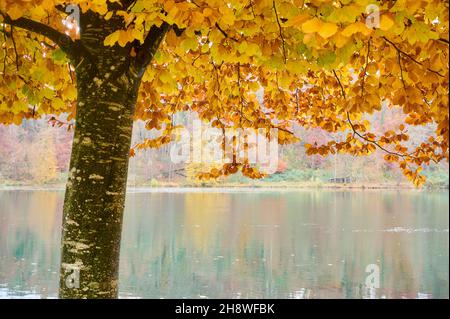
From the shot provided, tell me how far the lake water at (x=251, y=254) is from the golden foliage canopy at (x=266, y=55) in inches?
354

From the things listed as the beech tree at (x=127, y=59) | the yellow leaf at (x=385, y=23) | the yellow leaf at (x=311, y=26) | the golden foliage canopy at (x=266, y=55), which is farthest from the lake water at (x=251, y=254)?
the yellow leaf at (x=311, y=26)

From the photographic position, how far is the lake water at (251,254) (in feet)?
55.2

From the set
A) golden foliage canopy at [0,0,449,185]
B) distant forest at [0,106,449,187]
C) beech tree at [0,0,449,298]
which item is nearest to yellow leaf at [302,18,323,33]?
golden foliage canopy at [0,0,449,185]

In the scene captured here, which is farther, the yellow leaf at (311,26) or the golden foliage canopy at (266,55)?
the golden foliage canopy at (266,55)

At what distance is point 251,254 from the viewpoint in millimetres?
21750

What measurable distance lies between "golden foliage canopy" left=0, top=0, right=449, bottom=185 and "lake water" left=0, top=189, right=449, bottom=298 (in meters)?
9.00

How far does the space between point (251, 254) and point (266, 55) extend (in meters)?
17.8

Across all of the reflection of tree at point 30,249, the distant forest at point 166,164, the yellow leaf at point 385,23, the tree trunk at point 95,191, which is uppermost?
the distant forest at point 166,164

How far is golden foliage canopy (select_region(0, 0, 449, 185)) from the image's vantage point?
3.48 meters

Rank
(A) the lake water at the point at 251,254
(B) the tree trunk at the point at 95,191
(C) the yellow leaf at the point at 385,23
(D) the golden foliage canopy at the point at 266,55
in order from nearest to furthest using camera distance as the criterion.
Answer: (C) the yellow leaf at the point at 385,23, (D) the golden foliage canopy at the point at 266,55, (B) the tree trunk at the point at 95,191, (A) the lake water at the point at 251,254

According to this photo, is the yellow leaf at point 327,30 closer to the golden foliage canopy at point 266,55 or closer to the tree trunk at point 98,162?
the golden foliage canopy at point 266,55

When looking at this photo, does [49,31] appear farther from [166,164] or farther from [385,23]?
[166,164]

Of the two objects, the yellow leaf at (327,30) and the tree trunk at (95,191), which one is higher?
the yellow leaf at (327,30)

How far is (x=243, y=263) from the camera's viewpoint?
66.2 feet
